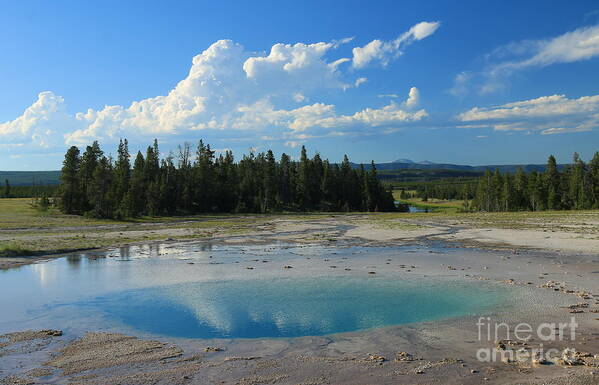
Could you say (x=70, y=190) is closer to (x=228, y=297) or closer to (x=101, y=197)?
(x=101, y=197)

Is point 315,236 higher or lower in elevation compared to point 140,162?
lower

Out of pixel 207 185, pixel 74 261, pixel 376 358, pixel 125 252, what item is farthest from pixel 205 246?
pixel 207 185

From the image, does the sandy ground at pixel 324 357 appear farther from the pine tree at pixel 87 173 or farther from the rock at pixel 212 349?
the pine tree at pixel 87 173

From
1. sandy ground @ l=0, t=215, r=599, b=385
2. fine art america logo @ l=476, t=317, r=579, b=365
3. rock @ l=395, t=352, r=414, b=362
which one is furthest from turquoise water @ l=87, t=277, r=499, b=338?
rock @ l=395, t=352, r=414, b=362

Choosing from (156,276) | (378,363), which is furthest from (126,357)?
(156,276)

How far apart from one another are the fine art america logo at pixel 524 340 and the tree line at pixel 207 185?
65.6 meters

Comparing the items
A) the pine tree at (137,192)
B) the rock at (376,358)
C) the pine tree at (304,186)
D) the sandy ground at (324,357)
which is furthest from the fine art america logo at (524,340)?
the pine tree at (304,186)

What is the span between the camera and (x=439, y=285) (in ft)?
69.6

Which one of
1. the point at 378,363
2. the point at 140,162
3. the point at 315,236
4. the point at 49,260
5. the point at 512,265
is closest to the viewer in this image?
the point at 378,363

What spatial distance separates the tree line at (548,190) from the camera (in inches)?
4044

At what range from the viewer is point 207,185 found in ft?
317

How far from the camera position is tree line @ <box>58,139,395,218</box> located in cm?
7325

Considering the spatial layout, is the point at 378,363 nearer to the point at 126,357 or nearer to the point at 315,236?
the point at 126,357

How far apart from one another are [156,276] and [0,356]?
41.9 feet
